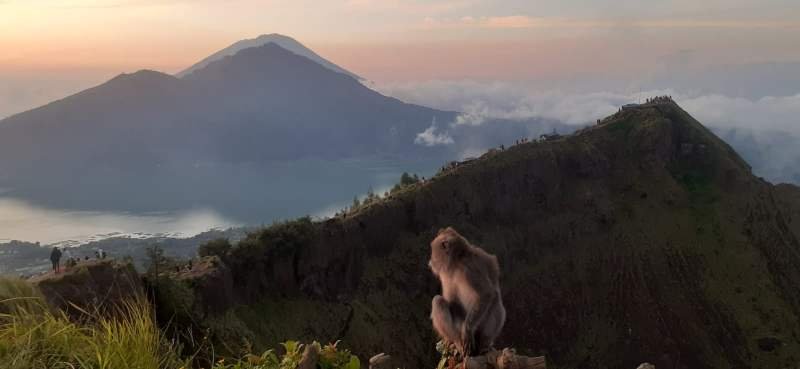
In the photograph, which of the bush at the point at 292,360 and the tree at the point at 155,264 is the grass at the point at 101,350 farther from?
the tree at the point at 155,264

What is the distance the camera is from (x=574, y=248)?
63000mm

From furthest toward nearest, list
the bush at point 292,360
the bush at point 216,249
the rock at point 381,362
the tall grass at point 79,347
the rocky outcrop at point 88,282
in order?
the bush at point 216,249
the rocky outcrop at point 88,282
the rock at point 381,362
the bush at point 292,360
the tall grass at point 79,347

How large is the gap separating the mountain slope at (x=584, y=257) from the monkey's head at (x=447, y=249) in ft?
98.5

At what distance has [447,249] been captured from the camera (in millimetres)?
9859

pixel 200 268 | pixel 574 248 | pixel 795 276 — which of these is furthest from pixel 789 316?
pixel 200 268

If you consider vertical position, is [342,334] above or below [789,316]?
above

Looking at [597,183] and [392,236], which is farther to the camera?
[597,183]

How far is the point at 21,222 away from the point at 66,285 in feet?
473

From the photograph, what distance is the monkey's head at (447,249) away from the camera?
Result: 979 cm

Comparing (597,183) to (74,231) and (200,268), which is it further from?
(74,231)

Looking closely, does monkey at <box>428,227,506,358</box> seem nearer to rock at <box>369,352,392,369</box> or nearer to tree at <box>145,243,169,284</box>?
rock at <box>369,352,392,369</box>

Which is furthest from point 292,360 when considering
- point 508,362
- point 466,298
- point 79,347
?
point 466,298

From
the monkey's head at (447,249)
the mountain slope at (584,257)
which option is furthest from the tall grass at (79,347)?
the mountain slope at (584,257)

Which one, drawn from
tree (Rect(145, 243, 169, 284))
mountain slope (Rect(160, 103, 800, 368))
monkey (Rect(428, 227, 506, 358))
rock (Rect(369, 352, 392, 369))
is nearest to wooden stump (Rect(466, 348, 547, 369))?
rock (Rect(369, 352, 392, 369))
